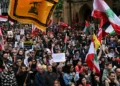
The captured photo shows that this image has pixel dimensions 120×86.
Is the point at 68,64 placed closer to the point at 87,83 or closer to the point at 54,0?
the point at 87,83

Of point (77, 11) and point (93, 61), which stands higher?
point (93, 61)

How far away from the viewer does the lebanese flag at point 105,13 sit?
1271 cm

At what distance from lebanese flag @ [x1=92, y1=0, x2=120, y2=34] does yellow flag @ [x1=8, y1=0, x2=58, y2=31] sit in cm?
220

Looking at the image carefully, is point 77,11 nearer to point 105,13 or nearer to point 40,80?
point 105,13

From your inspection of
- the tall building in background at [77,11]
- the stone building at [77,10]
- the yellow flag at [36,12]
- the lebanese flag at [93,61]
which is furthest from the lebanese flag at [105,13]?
the stone building at [77,10]

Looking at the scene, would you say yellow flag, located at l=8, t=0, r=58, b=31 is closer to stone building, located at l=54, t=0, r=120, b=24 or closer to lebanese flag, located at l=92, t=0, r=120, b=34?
lebanese flag, located at l=92, t=0, r=120, b=34

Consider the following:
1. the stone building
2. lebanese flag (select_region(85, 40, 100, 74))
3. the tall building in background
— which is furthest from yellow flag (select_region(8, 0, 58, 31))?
the stone building

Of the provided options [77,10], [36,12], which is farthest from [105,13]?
[77,10]

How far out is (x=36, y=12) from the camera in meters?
11.2

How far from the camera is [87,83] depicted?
1195 cm

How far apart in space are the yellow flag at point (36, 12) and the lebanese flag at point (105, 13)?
2.20 metres

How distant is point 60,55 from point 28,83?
1645mm

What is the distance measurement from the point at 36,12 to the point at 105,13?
257 centimetres

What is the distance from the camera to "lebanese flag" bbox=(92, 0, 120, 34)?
12.7m
